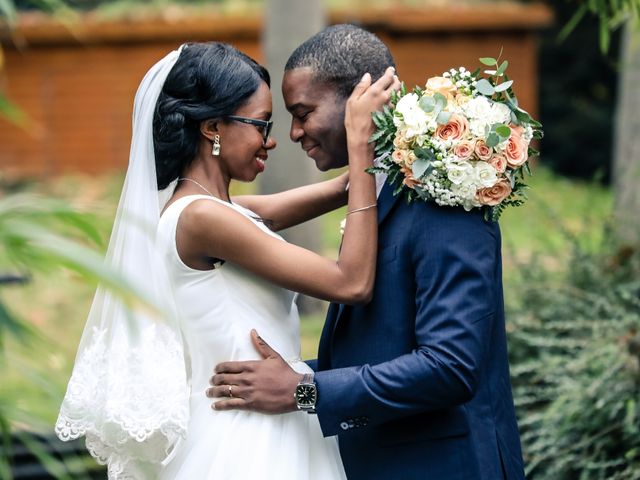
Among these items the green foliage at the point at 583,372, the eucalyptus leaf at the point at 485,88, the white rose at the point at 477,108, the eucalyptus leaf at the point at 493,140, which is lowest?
the green foliage at the point at 583,372

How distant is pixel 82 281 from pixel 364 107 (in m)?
1.39

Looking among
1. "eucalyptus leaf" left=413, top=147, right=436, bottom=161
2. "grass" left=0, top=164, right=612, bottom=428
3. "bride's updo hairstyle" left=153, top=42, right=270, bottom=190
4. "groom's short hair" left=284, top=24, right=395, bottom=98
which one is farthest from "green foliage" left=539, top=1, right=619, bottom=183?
"eucalyptus leaf" left=413, top=147, right=436, bottom=161

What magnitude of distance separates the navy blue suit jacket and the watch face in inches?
1.1

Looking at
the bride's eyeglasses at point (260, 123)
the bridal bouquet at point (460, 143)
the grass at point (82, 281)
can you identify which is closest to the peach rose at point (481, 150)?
the bridal bouquet at point (460, 143)

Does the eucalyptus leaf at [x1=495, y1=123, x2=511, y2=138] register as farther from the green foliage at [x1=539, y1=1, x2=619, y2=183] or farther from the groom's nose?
the green foliage at [x1=539, y1=1, x2=619, y2=183]

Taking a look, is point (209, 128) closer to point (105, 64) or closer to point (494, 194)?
point (494, 194)

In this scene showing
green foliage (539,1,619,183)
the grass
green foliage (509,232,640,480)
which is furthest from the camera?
green foliage (539,1,619,183)

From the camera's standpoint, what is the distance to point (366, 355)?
3104 mm

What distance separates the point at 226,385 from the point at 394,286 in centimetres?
62

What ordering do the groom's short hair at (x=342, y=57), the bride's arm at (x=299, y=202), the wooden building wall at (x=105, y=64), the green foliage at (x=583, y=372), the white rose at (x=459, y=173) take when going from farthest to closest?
1. the wooden building wall at (x=105, y=64)
2. the green foliage at (x=583, y=372)
3. the bride's arm at (x=299, y=202)
4. the groom's short hair at (x=342, y=57)
5. the white rose at (x=459, y=173)

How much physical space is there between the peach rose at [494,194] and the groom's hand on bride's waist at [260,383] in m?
0.77

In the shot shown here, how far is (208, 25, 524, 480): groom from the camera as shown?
2.89m

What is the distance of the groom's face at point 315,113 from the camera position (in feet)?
10.6

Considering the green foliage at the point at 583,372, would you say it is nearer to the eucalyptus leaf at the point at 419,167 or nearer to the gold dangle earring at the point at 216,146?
the eucalyptus leaf at the point at 419,167
